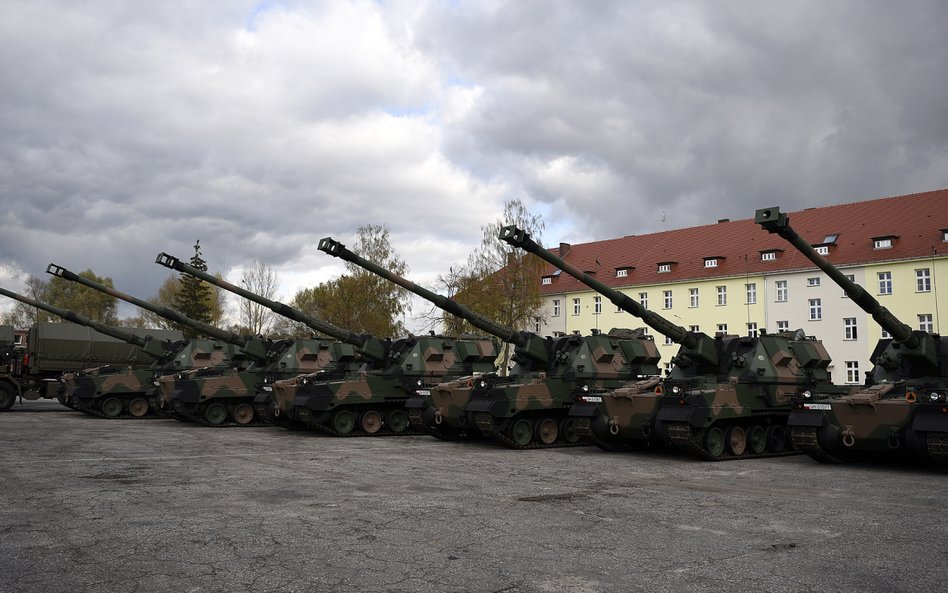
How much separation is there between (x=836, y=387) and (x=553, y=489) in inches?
317

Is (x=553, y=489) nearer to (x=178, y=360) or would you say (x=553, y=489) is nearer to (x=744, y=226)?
(x=178, y=360)

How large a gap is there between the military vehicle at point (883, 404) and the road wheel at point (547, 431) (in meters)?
5.08

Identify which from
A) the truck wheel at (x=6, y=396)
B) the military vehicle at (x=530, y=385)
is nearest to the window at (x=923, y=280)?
the military vehicle at (x=530, y=385)

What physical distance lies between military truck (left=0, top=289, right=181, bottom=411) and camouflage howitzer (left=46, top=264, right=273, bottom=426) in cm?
343

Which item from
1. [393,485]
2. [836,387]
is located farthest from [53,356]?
[836,387]

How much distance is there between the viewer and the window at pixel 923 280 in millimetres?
38031

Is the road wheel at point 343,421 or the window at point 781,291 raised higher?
the window at point 781,291

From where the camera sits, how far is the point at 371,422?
2084 cm

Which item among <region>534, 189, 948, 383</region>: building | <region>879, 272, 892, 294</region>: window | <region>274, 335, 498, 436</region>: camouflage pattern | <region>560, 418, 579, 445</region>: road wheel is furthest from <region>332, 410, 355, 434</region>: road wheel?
<region>879, 272, 892, 294</region>: window

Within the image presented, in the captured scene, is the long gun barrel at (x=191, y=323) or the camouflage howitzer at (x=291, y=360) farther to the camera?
the long gun barrel at (x=191, y=323)

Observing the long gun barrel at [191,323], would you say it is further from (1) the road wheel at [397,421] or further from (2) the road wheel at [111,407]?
(1) the road wheel at [397,421]

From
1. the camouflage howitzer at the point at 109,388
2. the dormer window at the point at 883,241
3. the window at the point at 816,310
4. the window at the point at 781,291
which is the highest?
the dormer window at the point at 883,241

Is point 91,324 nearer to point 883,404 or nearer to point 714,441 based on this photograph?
point 714,441

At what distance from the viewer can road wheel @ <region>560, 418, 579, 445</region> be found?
707 inches
